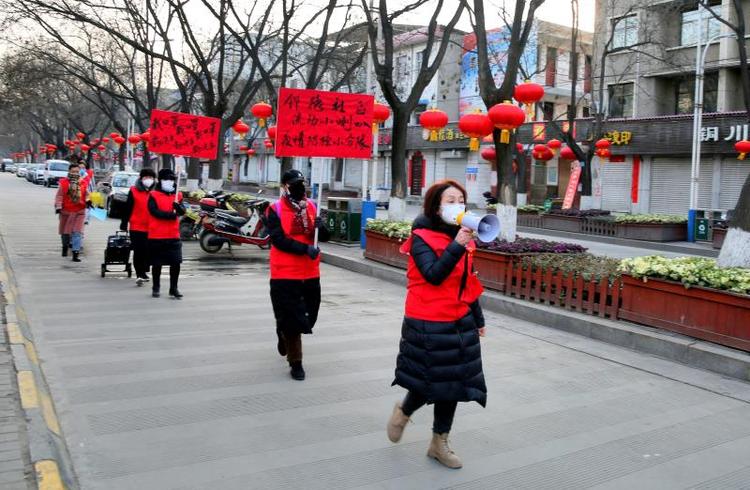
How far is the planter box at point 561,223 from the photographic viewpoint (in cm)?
2478

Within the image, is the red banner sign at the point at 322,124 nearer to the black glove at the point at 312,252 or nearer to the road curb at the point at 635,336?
the road curb at the point at 635,336

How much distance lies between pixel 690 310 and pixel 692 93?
989 inches

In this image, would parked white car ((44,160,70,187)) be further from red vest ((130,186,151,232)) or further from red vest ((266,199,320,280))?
red vest ((266,199,320,280))

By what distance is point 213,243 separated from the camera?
1475 centimetres

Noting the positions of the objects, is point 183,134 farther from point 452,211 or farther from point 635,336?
point 452,211

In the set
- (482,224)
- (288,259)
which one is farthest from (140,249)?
(482,224)

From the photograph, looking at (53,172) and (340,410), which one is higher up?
(53,172)

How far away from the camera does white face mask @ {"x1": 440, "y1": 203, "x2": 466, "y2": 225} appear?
4.04 meters

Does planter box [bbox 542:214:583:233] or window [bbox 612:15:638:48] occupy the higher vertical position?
window [bbox 612:15:638:48]

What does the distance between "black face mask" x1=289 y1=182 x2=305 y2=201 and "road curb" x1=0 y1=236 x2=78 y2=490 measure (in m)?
2.46

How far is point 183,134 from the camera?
14.8 metres

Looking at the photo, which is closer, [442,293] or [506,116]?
[442,293]

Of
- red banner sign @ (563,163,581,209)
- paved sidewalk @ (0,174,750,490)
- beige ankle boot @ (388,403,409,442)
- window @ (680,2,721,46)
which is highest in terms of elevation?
window @ (680,2,721,46)

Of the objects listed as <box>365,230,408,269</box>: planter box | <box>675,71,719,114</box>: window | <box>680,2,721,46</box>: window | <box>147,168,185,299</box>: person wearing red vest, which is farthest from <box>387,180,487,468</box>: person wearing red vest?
<box>680,2,721,46</box>: window
